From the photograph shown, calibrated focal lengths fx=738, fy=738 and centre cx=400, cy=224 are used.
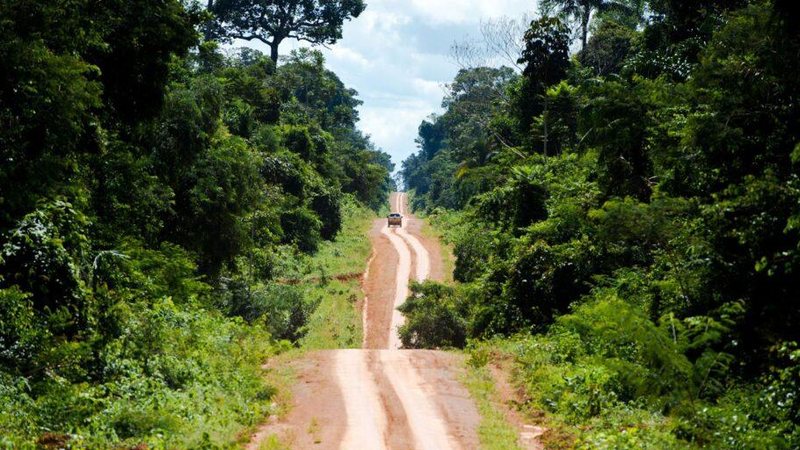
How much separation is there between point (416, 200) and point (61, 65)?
101m

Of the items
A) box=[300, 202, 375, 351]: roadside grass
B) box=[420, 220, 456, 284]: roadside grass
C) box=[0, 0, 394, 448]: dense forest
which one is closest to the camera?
box=[0, 0, 394, 448]: dense forest

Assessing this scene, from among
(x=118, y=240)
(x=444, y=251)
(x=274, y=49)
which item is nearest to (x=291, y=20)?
(x=274, y=49)

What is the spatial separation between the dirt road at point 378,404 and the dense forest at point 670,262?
1626 mm

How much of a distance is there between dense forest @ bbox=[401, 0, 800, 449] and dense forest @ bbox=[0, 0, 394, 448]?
679cm

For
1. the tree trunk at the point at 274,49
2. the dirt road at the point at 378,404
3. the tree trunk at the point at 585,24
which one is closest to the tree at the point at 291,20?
the tree trunk at the point at 274,49

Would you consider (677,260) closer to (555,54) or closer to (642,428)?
(642,428)

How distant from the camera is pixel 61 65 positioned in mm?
13211

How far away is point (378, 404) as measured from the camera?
623 inches

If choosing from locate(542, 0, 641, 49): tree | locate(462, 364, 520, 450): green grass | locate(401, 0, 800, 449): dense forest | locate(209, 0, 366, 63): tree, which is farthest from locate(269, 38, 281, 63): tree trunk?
locate(462, 364, 520, 450): green grass

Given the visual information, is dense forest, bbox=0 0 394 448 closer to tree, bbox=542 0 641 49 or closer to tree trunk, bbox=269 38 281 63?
tree, bbox=542 0 641 49

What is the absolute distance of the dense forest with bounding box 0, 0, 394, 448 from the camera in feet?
38.8

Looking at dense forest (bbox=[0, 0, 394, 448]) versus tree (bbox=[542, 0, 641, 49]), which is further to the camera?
tree (bbox=[542, 0, 641, 49])

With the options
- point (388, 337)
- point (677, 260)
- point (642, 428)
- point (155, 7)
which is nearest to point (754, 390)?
point (642, 428)

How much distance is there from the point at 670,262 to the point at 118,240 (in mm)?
13470
